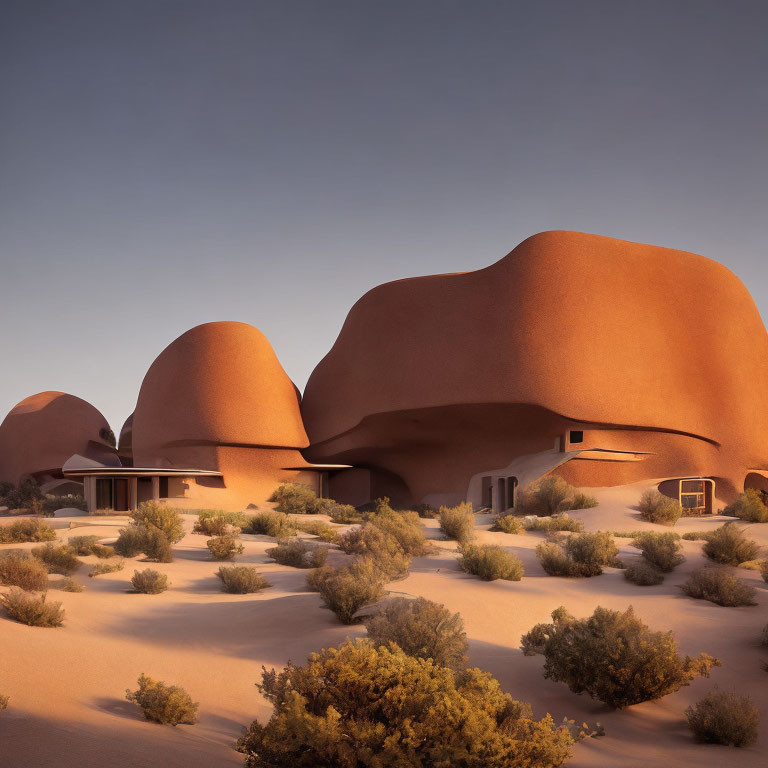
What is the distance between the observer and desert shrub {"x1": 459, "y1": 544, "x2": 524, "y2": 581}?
10625 mm

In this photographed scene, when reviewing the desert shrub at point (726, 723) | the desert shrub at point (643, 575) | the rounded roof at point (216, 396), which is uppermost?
the rounded roof at point (216, 396)

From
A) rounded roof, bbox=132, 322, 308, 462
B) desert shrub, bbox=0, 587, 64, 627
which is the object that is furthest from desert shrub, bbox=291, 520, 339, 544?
rounded roof, bbox=132, 322, 308, 462

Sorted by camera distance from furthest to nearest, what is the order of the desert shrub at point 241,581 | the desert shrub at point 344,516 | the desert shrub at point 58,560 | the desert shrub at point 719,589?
the desert shrub at point 344,516
the desert shrub at point 58,560
the desert shrub at point 241,581
the desert shrub at point 719,589

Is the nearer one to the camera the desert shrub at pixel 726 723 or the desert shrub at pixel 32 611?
the desert shrub at pixel 726 723

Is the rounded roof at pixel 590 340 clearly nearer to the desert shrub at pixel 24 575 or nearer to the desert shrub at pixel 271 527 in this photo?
the desert shrub at pixel 271 527

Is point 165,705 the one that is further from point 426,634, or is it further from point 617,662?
point 617,662

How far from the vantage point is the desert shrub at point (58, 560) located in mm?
10266

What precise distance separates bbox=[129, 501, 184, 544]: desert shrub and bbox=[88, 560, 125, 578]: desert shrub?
6.77 ft

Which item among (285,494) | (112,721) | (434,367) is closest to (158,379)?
(285,494)

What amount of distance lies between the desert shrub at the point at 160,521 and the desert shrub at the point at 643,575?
870cm

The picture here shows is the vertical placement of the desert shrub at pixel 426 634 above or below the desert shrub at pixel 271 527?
above

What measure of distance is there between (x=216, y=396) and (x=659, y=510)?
23218 millimetres

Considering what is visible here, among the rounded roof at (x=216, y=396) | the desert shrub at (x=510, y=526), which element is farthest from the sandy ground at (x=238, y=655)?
the rounded roof at (x=216, y=396)

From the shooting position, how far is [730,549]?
39.8 feet
